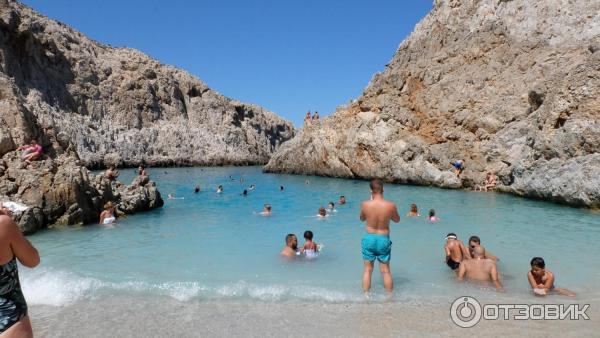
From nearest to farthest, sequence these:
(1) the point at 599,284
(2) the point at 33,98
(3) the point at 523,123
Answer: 1. (1) the point at 599,284
2. (3) the point at 523,123
3. (2) the point at 33,98

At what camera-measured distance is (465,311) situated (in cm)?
579

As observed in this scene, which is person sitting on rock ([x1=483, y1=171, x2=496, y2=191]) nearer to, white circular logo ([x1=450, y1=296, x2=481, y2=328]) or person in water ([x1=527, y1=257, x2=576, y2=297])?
person in water ([x1=527, y1=257, x2=576, y2=297])

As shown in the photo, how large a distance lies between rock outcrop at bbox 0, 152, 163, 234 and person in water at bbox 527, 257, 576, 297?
40.6 ft

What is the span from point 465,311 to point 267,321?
2.67m

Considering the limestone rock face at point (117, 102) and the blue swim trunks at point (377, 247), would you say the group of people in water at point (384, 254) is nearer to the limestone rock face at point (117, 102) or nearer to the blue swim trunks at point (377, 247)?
the blue swim trunks at point (377, 247)

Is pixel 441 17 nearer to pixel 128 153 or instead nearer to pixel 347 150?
pixel 347 150

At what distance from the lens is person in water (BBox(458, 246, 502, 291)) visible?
6.92 metres

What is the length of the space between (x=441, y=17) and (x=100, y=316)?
32.7m

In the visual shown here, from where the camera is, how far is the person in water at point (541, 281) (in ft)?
21.3

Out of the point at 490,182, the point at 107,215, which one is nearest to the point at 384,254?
the point at 107,215

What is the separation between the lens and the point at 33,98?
170ft

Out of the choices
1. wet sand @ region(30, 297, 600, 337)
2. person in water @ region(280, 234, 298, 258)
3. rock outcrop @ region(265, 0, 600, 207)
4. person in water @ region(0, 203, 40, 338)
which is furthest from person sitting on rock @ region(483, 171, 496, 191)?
person in water @ region(0, 203, 40, 338)

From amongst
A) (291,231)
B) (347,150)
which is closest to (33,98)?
(347,150)

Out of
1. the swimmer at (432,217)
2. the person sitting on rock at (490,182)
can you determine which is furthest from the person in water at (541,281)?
the person sitting on rock at (490,182)
